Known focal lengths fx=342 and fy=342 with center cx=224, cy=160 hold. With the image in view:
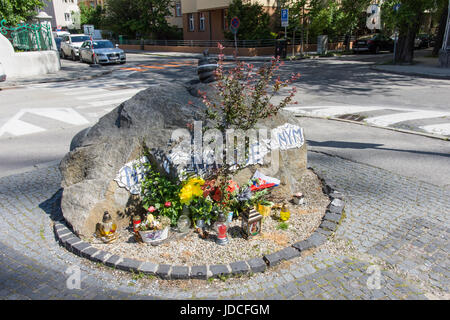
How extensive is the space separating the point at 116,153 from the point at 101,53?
21.8 meters

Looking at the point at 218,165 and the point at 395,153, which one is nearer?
the point at 218,165

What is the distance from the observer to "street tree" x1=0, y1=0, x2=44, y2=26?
820 inches

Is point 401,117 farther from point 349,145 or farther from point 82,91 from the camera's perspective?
point 82,91

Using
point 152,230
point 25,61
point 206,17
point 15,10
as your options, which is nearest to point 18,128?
point 152,230

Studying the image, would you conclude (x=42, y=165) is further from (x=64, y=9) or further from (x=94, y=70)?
(x=64, y=9)

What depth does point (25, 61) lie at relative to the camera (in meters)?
20.0

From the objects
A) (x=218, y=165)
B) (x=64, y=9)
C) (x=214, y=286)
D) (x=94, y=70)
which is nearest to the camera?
(x=214, y=286)

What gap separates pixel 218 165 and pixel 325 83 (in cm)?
1284

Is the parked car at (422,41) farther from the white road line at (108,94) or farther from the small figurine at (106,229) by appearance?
the small figurine at (106,229)

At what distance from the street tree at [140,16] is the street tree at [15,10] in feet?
55.0

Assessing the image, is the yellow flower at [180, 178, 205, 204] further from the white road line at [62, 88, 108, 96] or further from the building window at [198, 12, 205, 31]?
the building window at [198, 12, 205, 31]

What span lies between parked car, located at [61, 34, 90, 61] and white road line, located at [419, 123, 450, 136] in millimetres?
26596

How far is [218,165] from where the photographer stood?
4492 mm

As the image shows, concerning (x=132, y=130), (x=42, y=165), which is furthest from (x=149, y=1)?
(x=132, y=130)
